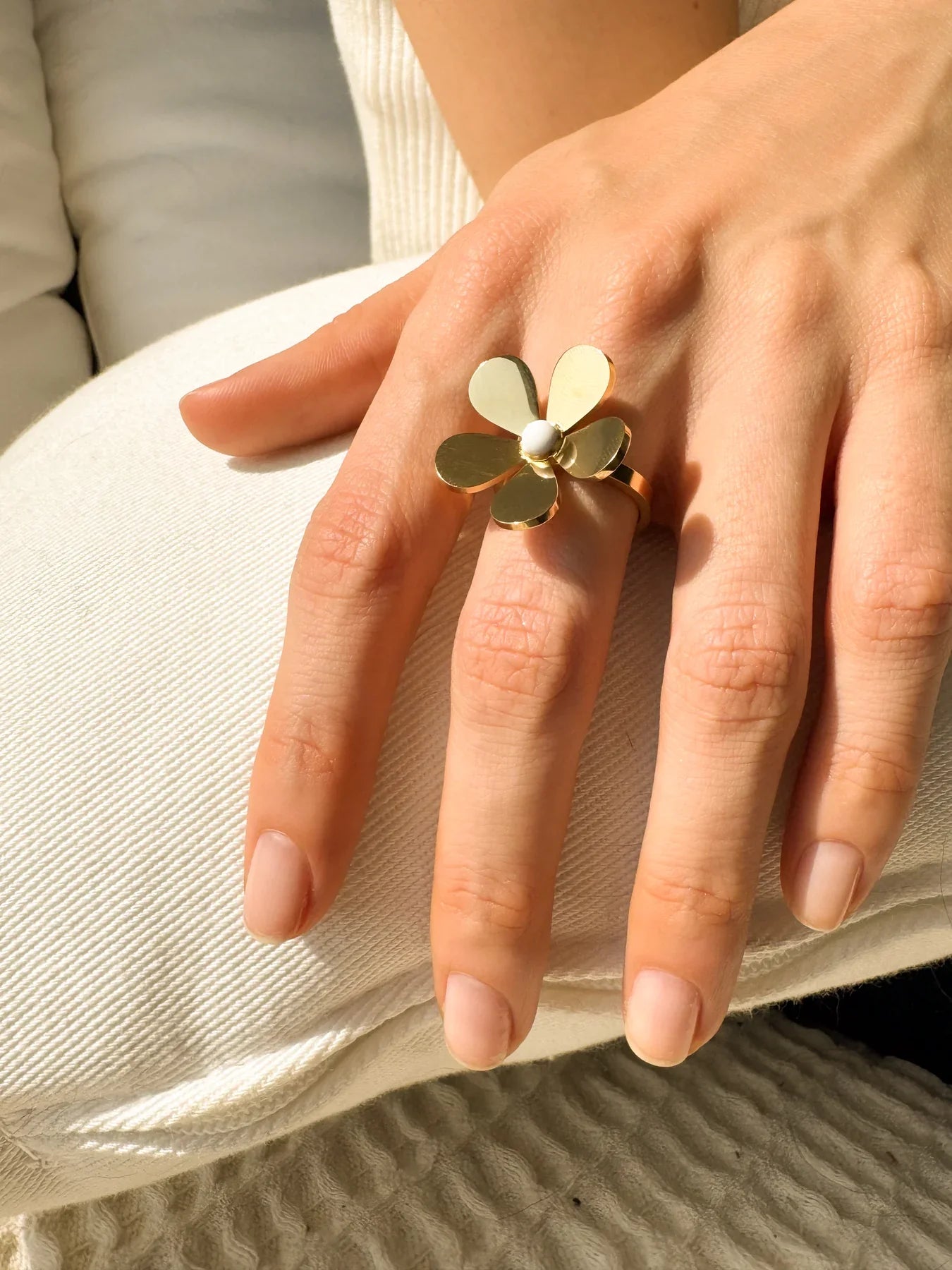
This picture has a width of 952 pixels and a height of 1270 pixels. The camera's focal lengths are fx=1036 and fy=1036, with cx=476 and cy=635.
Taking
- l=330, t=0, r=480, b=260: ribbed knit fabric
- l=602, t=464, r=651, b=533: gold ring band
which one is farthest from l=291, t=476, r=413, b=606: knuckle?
l=330, t=0, r=480, b=260: ribbed knit fabric

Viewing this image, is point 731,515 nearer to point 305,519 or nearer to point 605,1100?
point 305,519

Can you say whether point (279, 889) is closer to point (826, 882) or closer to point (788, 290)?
point (826, 882)

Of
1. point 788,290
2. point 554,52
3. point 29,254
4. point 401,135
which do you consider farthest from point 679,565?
point 29,254

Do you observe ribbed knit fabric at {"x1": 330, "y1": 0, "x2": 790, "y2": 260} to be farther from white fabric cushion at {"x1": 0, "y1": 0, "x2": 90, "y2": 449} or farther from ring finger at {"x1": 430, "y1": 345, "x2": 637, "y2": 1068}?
ring finger at {"x1": 430, "y1": 345, "x2": 637, "y2": 1068}

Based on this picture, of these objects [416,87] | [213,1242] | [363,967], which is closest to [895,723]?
[363,967]

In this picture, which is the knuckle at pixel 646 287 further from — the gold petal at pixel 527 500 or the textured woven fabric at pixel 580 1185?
the textured woven fabric at pixel 580 1185

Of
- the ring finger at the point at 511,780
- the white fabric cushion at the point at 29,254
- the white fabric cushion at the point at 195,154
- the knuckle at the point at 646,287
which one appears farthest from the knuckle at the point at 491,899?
the white fabric cushion at the point at 195,154
